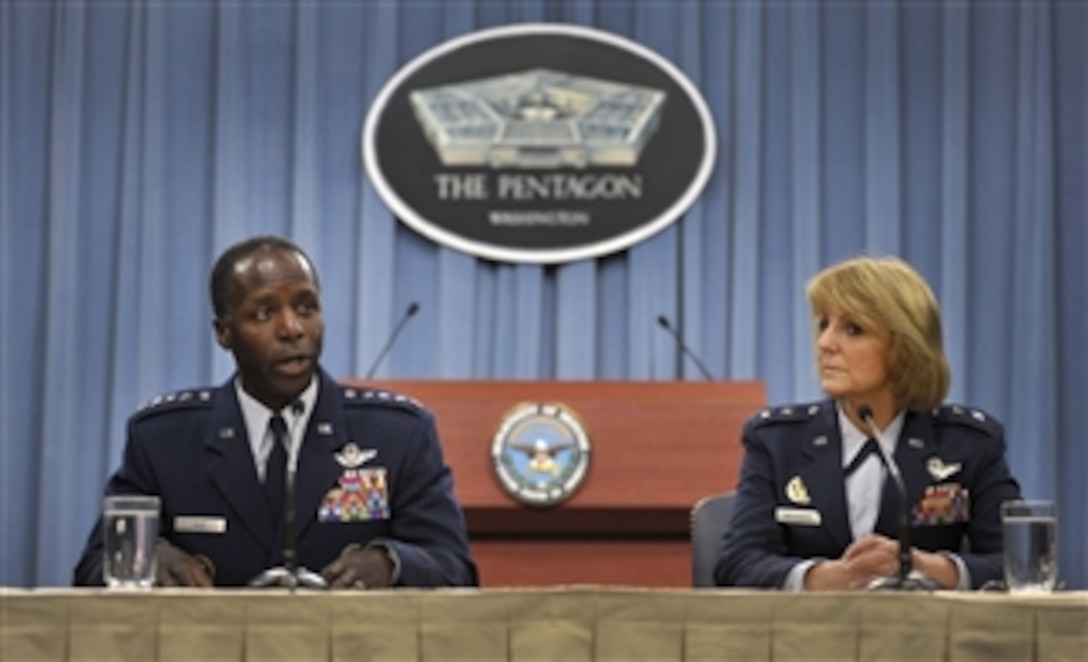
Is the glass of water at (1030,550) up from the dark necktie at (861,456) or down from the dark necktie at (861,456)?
down

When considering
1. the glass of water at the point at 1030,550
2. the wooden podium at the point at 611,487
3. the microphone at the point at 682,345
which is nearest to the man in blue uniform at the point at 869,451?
the glass of water at the point at 1030,550

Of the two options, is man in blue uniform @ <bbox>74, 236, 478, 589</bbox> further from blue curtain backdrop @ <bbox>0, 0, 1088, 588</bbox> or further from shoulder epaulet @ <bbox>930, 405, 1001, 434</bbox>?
blue curtain backdrop @ <bbox>0, 0, 1088, 588</bbox>

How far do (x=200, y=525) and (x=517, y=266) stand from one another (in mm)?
2821

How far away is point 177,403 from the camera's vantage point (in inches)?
132

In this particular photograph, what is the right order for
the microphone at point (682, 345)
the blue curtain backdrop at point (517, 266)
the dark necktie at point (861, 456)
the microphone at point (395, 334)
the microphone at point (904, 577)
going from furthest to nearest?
1. the blue curtain backdrop at point (517, 266)
2. the microphone at point (682, 345)
3. the microphone at point (395, 334)
4. the dark necktie at point (861, 456)
5. the microphone at point (904, 577)

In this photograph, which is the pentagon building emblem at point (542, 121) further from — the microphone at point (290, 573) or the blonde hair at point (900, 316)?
the microphone at point (290, 573)

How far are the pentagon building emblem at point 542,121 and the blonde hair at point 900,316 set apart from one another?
8.74ft

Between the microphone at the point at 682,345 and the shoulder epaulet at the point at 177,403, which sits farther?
the microphone at the point at 682,345

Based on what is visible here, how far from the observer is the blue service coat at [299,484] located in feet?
10.5

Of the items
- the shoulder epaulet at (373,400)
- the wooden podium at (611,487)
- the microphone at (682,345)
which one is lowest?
the wooden podium at (611,487)

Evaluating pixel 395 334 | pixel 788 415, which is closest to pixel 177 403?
pixel 788 415

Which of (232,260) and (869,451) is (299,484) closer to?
(232,260)

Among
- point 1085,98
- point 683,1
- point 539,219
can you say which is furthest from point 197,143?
point 1085,98

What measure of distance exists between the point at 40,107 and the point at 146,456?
3.00 metres
